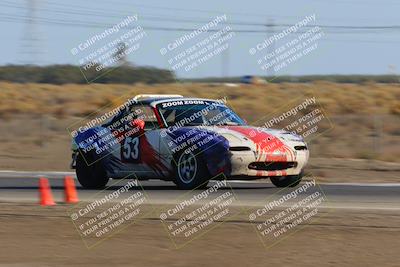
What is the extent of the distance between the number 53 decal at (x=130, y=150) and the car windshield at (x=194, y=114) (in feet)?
2.09

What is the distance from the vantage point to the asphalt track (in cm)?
1523

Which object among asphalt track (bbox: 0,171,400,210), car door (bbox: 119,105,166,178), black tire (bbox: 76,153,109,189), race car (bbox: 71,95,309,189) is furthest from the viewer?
black tire (bbox: 76,153,109,189)

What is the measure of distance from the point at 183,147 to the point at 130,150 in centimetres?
114

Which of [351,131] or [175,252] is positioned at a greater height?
[175,252]

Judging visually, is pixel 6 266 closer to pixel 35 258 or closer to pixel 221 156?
pixel 35 258

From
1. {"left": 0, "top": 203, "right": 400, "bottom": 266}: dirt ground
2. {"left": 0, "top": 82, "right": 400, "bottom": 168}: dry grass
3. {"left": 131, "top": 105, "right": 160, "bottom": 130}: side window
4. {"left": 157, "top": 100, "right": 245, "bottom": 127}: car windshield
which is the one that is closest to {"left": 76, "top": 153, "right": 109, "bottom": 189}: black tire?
{"left": 131, "top": 105, "right": 160, "bottom": 130}: side window

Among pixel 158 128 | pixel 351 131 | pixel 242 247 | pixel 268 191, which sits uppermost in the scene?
pixel 242 247

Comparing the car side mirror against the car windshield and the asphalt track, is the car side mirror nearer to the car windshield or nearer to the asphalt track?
the car windshield

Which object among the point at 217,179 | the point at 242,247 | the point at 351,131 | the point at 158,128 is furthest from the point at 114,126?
the point at 351,131

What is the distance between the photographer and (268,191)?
17062 millimetres

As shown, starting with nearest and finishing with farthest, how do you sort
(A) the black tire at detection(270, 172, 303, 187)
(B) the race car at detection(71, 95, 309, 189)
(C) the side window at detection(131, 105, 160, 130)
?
(B) the race car at detection(71, 95, 309, 189), (A) the black tire at detection(270, 172, 303, 187), (C) the side window at detection(131, 105, 160, 130)

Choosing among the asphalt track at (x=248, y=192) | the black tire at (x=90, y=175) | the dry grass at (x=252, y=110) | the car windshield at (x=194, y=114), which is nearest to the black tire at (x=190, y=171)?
the asphalt track at (x=248, y=192)

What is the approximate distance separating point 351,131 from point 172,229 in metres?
24.5

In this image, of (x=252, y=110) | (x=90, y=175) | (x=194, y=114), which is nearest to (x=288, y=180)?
(x=194, y=114)
